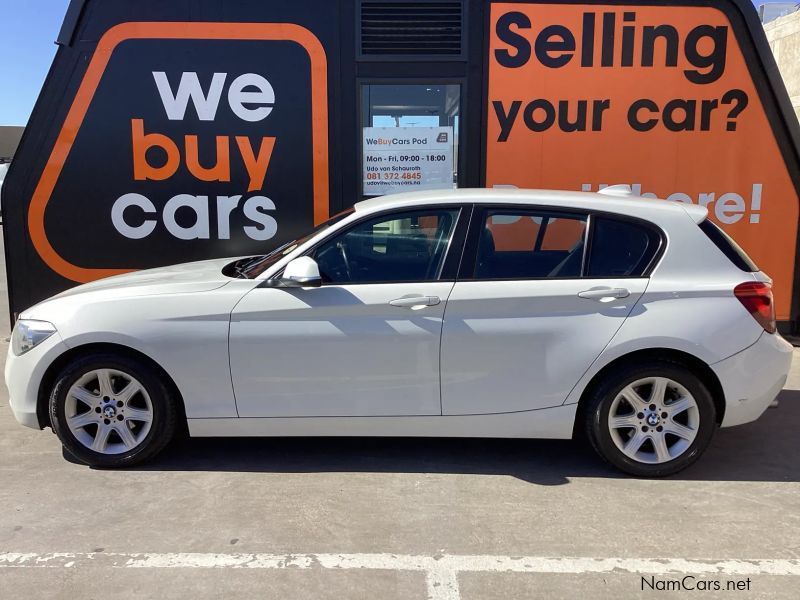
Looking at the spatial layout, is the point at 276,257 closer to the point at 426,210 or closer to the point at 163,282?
the point at 163,282

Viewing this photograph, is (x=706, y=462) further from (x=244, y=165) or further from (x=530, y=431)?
(x=244, y=165)

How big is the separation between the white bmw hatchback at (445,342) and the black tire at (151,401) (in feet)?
0.04

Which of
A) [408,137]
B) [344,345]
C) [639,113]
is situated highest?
[639,113]

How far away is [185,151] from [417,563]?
4.91 meters

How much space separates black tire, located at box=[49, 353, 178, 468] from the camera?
3832 mm

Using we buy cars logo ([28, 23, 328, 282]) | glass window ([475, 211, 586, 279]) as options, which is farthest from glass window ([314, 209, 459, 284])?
we buy cars logo ([28, 23, 328, 282])

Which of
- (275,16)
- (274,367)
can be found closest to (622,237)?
(274,367)

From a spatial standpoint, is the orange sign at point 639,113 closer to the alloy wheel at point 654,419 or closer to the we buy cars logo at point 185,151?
the we buy cars logo at point 185,151

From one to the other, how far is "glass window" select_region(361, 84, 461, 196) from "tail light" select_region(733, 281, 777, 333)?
3.48 meters

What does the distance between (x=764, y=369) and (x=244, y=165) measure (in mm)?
4856

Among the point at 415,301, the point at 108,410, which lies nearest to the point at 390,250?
the point at 415,301

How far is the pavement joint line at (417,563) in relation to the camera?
9.60ft

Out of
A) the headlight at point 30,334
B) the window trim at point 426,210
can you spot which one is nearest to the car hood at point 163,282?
the headlight at point 30,334

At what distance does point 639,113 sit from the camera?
21.8ft
